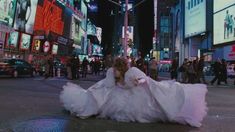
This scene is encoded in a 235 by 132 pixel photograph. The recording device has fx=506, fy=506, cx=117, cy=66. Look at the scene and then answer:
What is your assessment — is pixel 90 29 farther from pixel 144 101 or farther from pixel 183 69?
pixel 144 101

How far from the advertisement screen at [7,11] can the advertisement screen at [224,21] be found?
83.5 ft

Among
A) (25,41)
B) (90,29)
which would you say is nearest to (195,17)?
(25,41)

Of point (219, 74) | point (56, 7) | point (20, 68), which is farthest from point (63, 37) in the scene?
point (219, 74)

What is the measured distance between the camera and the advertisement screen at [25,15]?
4990 cm

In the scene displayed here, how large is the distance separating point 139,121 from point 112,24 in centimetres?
16187

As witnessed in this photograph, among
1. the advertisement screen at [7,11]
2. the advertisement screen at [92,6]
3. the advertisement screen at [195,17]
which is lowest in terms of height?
the advertisement screen at [7,11]

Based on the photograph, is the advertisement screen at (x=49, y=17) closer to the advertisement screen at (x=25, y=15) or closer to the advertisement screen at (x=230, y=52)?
the advertisement screen at (x=25, y=15)

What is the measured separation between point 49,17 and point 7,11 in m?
16.2

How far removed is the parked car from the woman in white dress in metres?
24.0

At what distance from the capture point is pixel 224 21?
62781mm

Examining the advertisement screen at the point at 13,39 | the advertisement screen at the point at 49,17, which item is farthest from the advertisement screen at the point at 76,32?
the advertisement screen at the point at 13,39

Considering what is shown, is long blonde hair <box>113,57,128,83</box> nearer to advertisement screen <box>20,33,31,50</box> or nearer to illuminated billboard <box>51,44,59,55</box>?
advertisement screen <box>20,33,31,50</box>

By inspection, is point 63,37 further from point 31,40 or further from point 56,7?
point 31,40

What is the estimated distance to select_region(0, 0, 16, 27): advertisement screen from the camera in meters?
45.0
